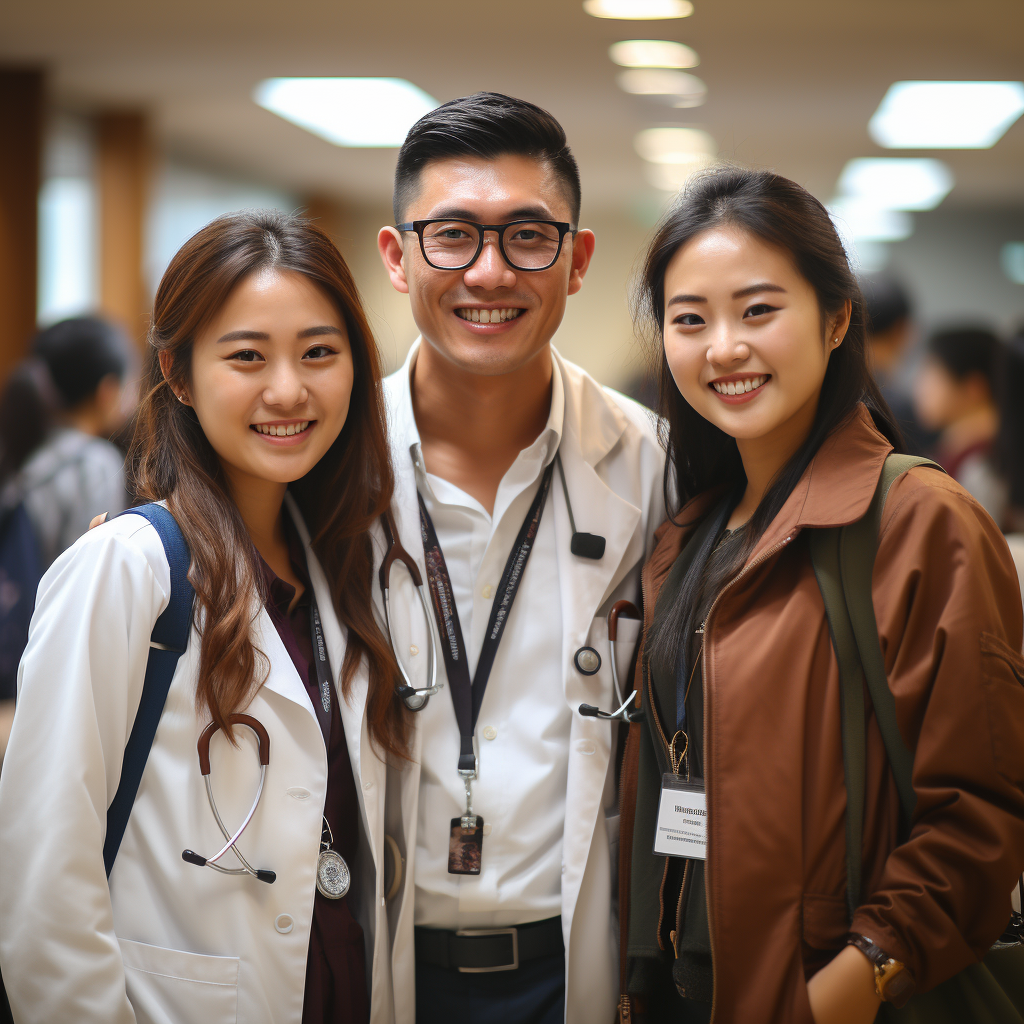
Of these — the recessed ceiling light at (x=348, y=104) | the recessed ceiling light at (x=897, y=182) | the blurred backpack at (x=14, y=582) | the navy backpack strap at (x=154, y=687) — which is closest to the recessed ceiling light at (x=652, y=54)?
the recessed ceiling light at (x=348, y=104)

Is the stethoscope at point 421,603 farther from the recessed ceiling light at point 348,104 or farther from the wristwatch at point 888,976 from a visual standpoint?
the recessed ceiling light at point 348,104

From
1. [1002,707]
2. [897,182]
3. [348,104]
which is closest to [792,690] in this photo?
[1002,707]

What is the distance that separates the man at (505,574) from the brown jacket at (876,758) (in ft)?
1.39

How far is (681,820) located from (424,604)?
64 centimetres

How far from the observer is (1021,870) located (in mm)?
1369

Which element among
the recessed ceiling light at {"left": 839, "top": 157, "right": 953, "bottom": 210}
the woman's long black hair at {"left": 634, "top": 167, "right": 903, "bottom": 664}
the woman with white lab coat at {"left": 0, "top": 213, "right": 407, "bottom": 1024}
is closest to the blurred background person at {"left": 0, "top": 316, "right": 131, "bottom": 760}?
the woman with white lab coat at {"left": 0, "top": 213, "right": 407, "bottom": 1024}

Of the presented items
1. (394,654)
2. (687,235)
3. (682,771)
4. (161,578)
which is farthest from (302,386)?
(682,771)

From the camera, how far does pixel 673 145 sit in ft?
26.3

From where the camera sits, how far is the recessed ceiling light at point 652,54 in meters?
5.46

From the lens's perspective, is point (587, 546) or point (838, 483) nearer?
point (838, 483)

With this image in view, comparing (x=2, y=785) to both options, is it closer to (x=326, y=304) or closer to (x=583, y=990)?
(x=326, y=304)

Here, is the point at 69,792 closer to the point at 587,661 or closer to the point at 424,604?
the point at 424,604

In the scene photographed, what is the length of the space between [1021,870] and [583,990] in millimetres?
813

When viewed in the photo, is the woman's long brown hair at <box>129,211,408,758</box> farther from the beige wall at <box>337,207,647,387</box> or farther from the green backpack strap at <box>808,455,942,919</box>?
the beige wall at <box>337,207,647,387</box>
